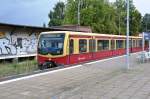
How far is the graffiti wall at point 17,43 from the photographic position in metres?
28.8

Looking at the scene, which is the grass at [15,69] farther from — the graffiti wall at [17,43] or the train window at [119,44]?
the train window at [119,44]

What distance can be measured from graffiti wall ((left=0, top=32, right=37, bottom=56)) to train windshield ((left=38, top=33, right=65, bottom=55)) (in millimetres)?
7513

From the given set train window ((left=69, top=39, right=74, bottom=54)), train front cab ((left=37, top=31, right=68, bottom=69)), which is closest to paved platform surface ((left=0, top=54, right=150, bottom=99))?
train front cab ((left=37, top=31, right=68, bottom=69))

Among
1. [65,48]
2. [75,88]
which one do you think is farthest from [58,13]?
[75,88]

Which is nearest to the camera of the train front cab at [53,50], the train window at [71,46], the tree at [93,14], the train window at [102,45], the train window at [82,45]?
the train front cab at [53,50]

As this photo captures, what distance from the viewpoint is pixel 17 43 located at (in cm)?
3084

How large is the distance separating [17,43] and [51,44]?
10.3 m

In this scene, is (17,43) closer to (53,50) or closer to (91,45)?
(91,45)

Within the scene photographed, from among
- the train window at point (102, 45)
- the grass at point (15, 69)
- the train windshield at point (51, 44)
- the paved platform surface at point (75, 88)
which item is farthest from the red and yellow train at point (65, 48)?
the paved platform surface at point (75, 88)

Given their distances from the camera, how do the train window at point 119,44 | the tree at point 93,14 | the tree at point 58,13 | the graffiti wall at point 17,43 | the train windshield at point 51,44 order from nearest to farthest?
the train windshield at point 51,44 < the graffiti wall at point 17,43 < the train window at point 119,44 < the tree at point 93,14 < the tree at point 58,13

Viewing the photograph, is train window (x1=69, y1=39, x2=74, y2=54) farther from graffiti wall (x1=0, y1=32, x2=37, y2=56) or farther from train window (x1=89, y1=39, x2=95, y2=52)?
graffiti wall (x1=0, y1=32, x2=37, y2=56)

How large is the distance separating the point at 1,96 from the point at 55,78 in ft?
12.9

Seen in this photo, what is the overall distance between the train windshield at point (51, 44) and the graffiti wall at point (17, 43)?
7.51 meters

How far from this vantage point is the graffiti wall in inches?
1133
